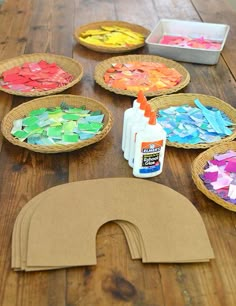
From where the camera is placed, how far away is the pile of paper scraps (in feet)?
2.62

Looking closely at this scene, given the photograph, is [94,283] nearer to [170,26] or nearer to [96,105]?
[96,105]

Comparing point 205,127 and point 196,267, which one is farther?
point 205,127

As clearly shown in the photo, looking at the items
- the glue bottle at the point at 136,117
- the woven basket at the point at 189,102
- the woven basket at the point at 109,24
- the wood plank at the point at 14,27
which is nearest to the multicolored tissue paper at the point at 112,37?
the woven basket at the point at 109,24

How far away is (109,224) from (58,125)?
0.38 meters

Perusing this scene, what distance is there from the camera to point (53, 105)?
1289 mm

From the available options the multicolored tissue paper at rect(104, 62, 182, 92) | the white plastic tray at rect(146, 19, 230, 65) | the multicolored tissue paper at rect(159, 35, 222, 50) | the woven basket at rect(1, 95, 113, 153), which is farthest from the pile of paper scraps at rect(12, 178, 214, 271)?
the multicolored tissue paper at rect(159, 35, 222, 50)

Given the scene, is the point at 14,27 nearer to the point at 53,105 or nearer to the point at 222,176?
the point at 53,105

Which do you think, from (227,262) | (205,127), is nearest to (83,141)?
(205,127)

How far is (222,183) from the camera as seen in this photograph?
38.6 inches

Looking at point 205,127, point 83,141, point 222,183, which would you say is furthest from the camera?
point 205,127

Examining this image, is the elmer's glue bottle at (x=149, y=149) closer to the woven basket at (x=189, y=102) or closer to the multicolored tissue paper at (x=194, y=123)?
the multicolored tissue paper at (x=194, y=123)

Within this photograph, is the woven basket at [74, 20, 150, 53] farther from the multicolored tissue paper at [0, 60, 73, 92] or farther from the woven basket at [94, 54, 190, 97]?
the multicolored tissue paper at [0, 60, 73, 92]

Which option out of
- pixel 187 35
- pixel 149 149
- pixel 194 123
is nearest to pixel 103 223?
pixel 149 149

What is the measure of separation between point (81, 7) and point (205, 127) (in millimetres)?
1167
